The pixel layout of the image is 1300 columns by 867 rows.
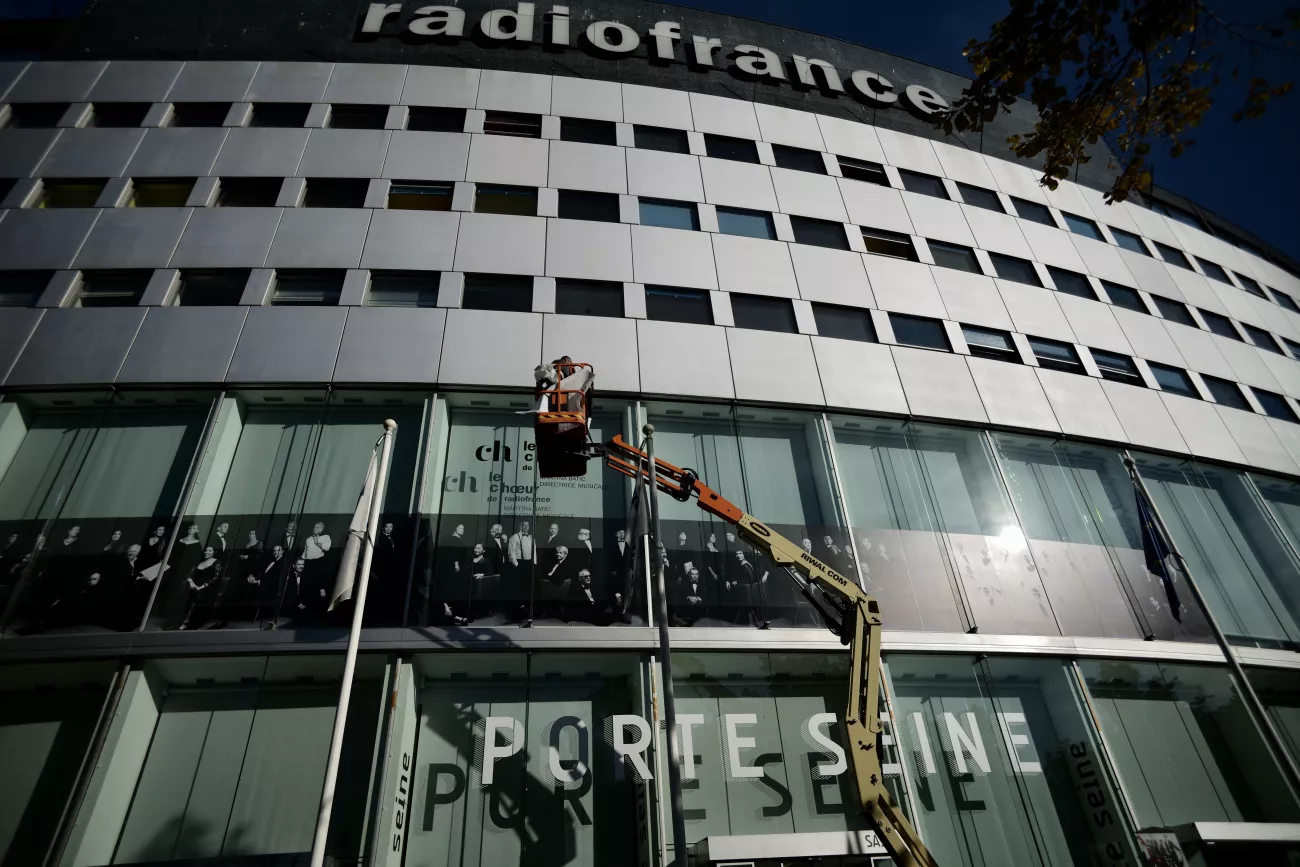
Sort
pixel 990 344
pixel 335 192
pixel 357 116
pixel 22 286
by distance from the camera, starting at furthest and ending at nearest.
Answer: pixel 357 116 < pixel 990 344 < pixel 335 192 < pixel 22 286

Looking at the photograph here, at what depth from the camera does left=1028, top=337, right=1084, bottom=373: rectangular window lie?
19.6m

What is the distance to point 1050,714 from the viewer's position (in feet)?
45.6

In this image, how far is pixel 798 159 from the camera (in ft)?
72.4

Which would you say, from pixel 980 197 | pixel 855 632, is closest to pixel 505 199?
pixel 855 632

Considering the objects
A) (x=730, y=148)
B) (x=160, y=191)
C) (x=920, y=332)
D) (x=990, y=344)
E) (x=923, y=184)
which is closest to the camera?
(x=160, y=191)

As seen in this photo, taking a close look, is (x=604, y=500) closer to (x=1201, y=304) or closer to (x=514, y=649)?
(x=514, y=649)

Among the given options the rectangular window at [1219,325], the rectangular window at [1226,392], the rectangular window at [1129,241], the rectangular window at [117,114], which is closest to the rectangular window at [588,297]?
the rectangular window at [117,114]

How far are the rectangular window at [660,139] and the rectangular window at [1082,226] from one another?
45.2 ft

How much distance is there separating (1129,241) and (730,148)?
15595 mm

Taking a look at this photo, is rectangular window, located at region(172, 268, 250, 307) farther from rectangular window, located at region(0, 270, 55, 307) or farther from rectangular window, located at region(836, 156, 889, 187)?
rectangular window, located at region(836, 156, 889, 187)

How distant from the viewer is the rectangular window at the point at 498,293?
16797 mm

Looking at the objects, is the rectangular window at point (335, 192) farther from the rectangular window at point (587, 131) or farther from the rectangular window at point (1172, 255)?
the rectangular window at point (1172, 255)

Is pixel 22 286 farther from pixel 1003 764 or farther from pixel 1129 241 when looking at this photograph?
pixel 1129 241

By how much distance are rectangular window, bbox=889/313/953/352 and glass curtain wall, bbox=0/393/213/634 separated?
647 inches
